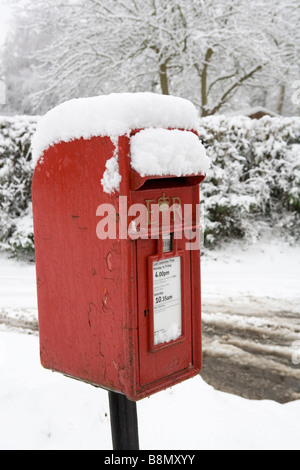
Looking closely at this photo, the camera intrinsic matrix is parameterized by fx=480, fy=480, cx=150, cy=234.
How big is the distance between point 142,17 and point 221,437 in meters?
9.39

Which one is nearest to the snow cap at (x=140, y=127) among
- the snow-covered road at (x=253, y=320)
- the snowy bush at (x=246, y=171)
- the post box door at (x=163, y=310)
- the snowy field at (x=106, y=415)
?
the post box door at (x=163, y=310)

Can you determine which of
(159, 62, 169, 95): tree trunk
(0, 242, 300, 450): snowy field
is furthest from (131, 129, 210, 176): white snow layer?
(159, 62, 169, 95): tree trunk

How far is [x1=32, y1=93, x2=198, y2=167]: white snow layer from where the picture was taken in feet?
5.32

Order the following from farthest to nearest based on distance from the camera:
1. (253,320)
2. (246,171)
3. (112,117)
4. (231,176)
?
1. (246,171)
2. (231,176)
3. (253,320)
4. (112,117)

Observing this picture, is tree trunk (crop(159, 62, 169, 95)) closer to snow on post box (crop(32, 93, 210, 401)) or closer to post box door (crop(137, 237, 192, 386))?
snow on post box (crop(32, 93, 210, 401))

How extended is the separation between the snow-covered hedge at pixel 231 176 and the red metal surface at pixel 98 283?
464 cm

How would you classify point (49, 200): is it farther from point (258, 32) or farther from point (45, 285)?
point (258, 32)

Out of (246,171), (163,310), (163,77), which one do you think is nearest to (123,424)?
(163,310)

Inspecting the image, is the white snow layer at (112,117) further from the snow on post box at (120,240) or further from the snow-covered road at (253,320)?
the snow-covered road at (253,320)

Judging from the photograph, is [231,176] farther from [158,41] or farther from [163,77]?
[163,77]

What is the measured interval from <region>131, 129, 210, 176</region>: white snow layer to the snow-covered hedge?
488 cm

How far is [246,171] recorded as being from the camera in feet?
23.3

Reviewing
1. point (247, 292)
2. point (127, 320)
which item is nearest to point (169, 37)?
point (247, 292)

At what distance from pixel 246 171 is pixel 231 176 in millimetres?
382
